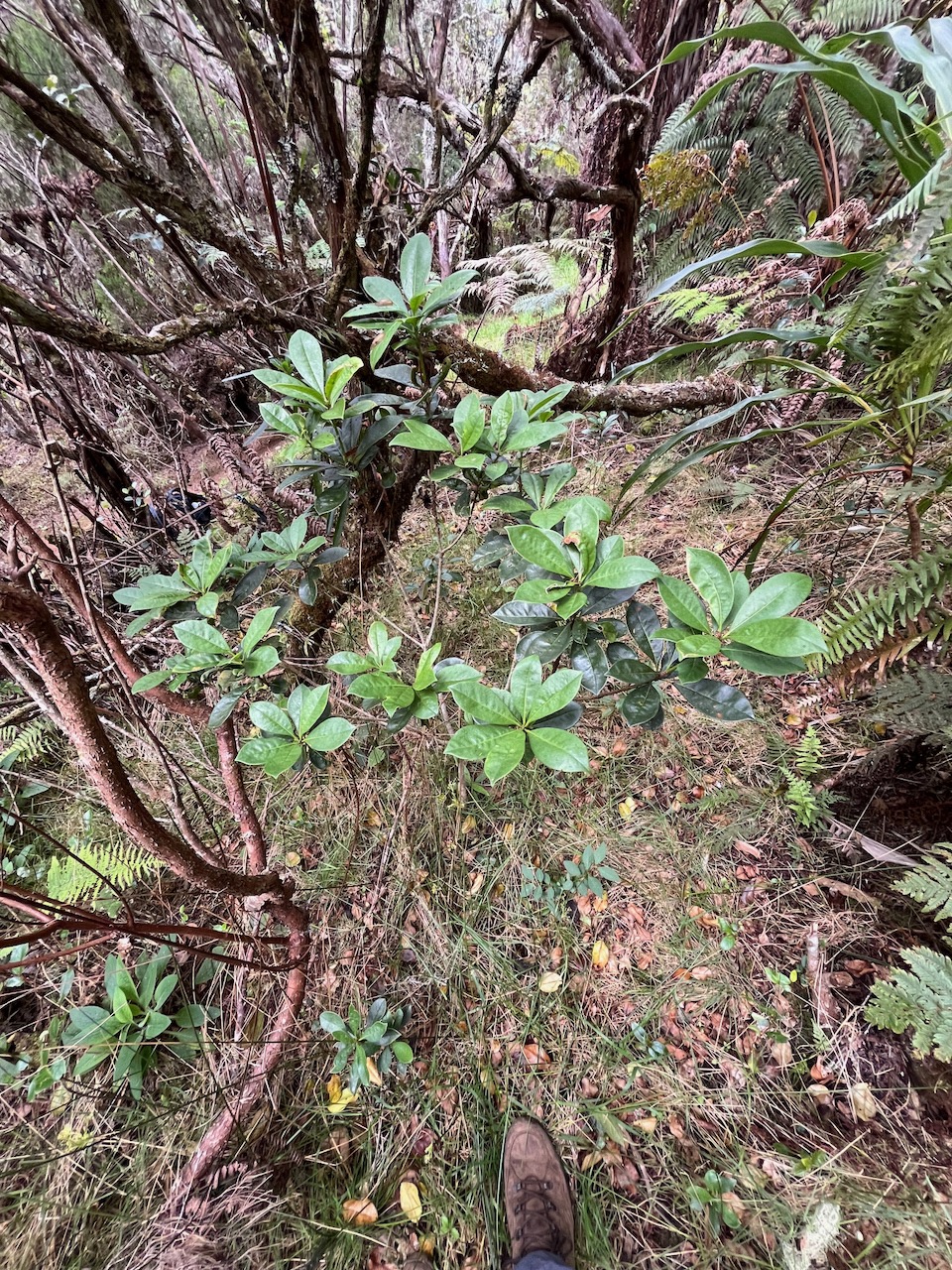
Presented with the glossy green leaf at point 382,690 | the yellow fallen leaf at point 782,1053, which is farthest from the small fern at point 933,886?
the glossy green leaf at point 382,690

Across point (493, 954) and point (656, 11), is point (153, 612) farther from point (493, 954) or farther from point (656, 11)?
point (656, 11)

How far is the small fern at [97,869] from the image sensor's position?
4.64ft

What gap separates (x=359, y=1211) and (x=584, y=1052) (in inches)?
22.7

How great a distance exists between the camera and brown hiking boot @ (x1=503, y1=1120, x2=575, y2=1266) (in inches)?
42.5

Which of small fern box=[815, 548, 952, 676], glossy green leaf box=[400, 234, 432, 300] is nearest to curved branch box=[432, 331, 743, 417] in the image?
glossy green leaf box=[400, 234, 432, 300]

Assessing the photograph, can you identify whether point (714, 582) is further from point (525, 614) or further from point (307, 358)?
point (307, 358)

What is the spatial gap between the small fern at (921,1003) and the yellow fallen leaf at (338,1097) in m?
1.16

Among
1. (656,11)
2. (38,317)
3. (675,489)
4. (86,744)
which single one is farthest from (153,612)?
(656,11)

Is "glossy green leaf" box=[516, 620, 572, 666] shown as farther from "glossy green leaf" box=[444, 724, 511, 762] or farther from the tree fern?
the tree fern

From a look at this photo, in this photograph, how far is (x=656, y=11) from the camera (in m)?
2.95

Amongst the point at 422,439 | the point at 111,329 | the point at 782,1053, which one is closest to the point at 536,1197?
the point at 782,1053

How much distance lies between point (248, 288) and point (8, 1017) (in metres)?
2.33

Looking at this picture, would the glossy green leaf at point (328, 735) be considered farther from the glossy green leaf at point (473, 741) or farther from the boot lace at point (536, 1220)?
the boot lace at point (536, 1220)

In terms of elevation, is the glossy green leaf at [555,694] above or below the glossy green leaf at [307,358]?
below
